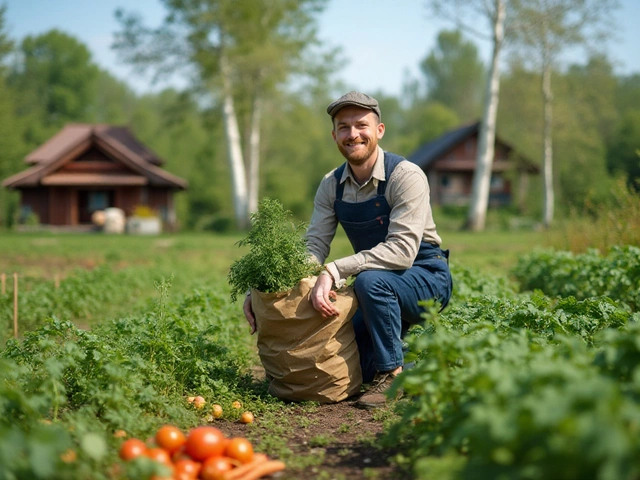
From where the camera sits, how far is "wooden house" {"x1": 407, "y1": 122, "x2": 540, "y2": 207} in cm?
3456

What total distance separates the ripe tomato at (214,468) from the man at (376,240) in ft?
4.42

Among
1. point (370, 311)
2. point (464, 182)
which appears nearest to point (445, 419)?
point (370, 311)

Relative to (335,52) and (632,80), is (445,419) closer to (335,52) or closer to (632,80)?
(335,52)

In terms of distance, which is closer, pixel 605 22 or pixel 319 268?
pixel 319 268

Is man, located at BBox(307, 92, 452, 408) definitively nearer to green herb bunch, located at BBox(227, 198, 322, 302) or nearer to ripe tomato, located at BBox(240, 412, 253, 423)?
green herb bunch, located at BBox(227, 198, 322, 302)

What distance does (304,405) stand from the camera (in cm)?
405

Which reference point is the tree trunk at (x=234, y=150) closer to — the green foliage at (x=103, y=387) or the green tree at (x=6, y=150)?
the green tree at (x=6, y=150)

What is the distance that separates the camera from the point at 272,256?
3873 millimetres

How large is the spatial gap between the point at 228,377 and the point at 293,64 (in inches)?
947

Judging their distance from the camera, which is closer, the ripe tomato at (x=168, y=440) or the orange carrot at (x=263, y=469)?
the orange carrot at (x=263, y=469)

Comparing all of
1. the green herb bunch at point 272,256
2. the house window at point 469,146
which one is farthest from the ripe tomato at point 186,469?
the house window at point 469,146

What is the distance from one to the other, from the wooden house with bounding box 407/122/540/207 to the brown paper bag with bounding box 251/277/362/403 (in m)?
30.2

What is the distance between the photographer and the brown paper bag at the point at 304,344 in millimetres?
3957

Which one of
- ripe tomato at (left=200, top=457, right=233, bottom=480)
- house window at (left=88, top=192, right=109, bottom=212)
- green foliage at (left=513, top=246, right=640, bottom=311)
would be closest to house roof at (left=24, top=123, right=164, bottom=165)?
house window at (left=88, top=192, right=109, bottom=212)
